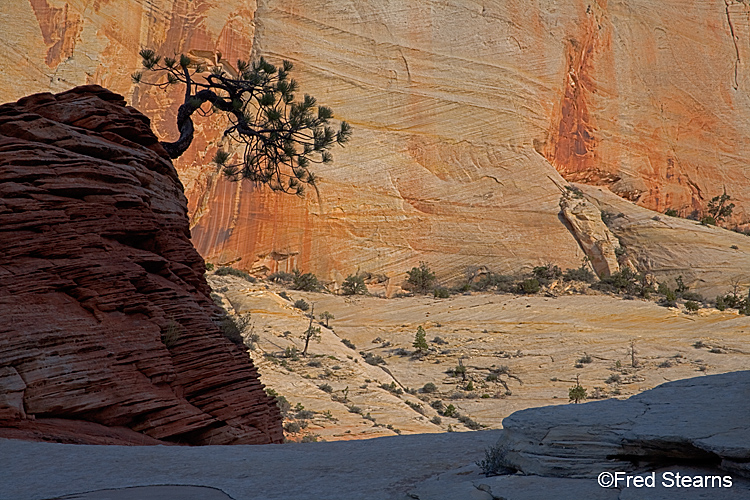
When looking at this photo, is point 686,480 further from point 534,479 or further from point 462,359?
point 462,359

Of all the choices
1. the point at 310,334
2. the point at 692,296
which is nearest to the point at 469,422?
the point at 310,334

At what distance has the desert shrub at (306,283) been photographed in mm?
26641

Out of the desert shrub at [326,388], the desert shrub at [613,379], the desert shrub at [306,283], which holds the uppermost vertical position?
the desert shrub at [306,283]

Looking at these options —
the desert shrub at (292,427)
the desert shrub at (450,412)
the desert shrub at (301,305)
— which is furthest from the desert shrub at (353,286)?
the desert shrub at (292,427)

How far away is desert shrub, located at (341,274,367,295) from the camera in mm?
26766

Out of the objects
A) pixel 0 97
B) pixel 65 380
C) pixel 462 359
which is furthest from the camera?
pixel 0 97

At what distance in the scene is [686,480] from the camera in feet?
11.4

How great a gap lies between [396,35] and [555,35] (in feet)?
28.9

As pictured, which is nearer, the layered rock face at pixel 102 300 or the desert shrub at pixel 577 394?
the layered rock face at pixel 102 300

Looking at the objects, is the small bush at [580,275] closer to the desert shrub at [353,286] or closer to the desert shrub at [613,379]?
the desert shrub at [353,286]

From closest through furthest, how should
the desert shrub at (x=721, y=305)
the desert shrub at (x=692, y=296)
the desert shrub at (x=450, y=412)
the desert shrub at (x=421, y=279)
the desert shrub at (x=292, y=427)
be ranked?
the desert shrub at (x=292, y=427), the desert shrub at (x=450, y=412), the desert shrub at (x=721, y=305), the desert shrub at (x=692, y=296), the desert shrub at (x=421, y=279)

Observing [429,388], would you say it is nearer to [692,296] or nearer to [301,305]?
[301,305]

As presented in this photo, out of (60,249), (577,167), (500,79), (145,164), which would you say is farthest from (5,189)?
(577,167)

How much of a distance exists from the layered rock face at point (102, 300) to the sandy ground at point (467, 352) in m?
3.81
